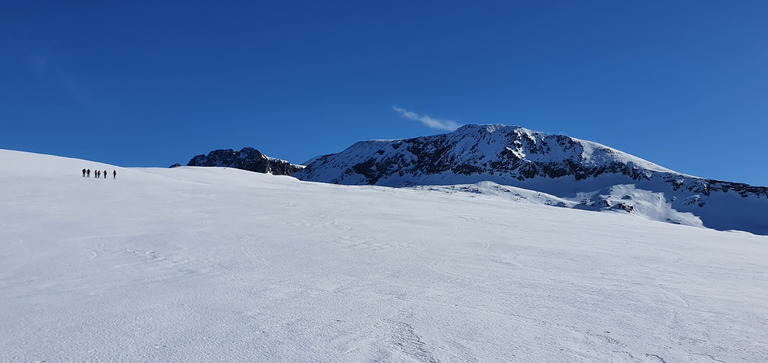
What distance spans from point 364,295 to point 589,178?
162668 mm

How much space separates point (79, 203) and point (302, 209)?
1056cm

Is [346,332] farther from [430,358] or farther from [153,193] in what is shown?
[153,193]

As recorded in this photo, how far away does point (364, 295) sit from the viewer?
20.7 ft

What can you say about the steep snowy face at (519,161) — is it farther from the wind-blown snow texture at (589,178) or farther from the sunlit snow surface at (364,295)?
the sunlit snow surface at (364,295)

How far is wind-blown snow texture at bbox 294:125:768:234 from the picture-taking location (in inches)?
4459

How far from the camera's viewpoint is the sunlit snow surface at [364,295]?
438 cm

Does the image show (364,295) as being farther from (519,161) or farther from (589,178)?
(519,161)

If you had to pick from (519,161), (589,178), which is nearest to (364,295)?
(589,178)

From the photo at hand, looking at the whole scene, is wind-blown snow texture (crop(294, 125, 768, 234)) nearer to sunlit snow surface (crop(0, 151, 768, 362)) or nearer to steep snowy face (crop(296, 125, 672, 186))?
steep snowy face (crop(296, 125, 672, 186))

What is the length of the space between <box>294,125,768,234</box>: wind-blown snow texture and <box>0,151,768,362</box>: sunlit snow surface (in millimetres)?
116123

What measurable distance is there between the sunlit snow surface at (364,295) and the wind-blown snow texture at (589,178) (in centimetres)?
11612

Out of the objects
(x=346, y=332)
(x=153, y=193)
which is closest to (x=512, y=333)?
(x=346, y=332)

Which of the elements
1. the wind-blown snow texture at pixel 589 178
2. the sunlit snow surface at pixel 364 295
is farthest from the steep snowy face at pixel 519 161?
the sunlit snow surface at pixel 364 295

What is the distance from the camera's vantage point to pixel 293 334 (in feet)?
15.2
